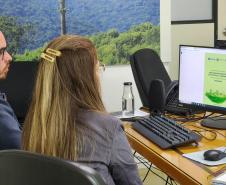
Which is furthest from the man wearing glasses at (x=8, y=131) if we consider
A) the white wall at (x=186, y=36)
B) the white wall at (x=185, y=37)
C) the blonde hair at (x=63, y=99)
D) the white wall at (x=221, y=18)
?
the white wall at (x=221, y=18)

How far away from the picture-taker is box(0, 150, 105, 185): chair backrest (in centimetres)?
84

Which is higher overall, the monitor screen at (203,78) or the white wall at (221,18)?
the white wall at (221,18)

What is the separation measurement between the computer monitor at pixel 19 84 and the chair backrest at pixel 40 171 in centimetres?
214

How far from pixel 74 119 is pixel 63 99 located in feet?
0.22

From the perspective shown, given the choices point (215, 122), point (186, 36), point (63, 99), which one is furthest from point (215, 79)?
point (186, 36)

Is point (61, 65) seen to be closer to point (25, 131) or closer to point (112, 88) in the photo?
point (25, 131)

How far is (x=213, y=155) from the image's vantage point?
154 cm

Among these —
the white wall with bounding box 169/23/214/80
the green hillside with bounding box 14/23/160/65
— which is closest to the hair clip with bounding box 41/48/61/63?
the green hillside with bounding box 14/23/160/65

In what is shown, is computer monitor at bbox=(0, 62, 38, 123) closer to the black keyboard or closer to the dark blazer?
the black keyboard

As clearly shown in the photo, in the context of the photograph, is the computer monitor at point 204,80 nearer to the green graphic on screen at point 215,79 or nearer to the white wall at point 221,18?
the green graphic on screen at point 215,79

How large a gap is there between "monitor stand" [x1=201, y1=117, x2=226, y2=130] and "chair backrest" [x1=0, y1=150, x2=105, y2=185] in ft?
4.31

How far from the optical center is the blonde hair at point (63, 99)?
1176 mm

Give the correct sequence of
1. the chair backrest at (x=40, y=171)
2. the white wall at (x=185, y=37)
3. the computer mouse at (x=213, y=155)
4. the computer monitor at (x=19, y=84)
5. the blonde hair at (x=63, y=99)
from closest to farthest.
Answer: the chair backrest at (x=40, y=171)
the blonde hair at (x=63, y=99)
the computer mouse at (x=213, y=155)
the computer monitor at (x=19, y=84)
the white wall at (x=185, y=37)

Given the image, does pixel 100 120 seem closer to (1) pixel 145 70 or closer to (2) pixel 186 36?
(1) pixel 145 70
